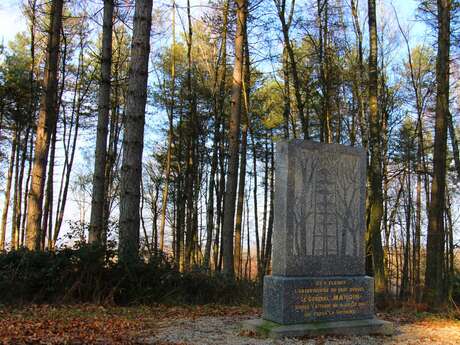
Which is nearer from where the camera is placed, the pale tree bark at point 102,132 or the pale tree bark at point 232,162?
the pale tree bark at point 102,132

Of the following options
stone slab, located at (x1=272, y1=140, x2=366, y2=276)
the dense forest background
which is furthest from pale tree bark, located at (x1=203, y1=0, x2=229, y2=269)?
stone slab, located at (x1=272, y1=140, x2=366, y2=276)

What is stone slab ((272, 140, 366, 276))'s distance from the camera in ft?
22.2

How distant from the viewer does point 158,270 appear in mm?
9664

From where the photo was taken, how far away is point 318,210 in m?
6.99

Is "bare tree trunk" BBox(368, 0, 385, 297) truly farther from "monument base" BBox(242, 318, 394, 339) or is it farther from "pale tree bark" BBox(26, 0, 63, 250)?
"pale tree bark" BBox(26, 0, 63, 250)

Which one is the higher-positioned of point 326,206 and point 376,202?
point 376,202

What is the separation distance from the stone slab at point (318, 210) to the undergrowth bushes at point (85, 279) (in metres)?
3.52

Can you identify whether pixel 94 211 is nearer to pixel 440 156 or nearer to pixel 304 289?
pixel 304 289

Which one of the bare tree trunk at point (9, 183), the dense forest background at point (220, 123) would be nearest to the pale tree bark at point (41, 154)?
the dense forest background at point (220, 123)

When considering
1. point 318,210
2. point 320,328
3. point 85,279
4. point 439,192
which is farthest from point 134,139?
point 439,192

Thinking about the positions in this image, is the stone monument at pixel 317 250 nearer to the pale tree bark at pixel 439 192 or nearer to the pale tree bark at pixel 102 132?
the pale tree bark at pixel 102 132

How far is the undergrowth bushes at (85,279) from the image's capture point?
28.7ft

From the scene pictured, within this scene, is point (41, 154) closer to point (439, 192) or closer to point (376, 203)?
point (376, 203)

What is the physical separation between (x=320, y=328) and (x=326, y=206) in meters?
1.74
